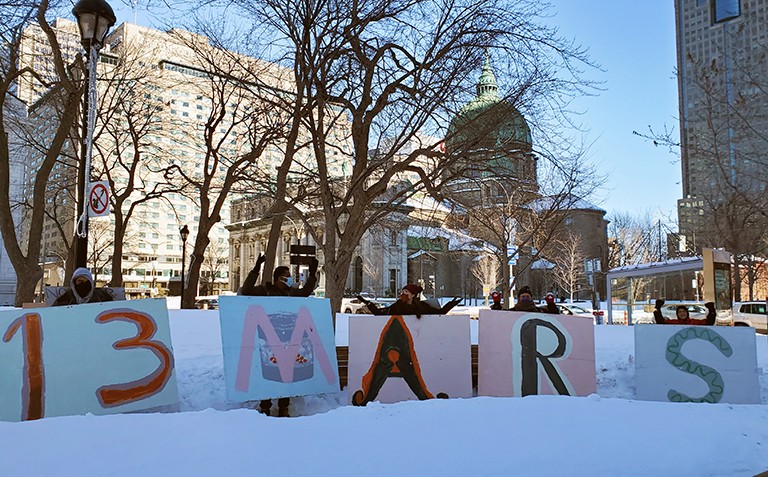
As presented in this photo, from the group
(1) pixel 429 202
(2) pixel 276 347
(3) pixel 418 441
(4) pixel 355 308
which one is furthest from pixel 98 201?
(1) pixel 429 202

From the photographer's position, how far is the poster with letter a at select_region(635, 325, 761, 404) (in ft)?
29.1

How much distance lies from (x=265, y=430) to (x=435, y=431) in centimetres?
121

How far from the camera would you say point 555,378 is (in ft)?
29.1

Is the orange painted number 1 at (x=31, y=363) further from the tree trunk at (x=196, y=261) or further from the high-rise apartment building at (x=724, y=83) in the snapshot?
the tree trunk at (x=196, y=261)

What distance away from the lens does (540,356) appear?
8.99 m

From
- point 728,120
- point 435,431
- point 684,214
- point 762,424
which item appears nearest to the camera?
point 435,431

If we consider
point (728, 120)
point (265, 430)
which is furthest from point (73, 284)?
point (728, 120)

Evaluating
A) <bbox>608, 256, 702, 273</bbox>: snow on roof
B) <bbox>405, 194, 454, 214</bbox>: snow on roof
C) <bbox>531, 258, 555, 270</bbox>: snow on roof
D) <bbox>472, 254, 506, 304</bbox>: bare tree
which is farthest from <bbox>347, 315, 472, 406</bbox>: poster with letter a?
<bbox>531, 258, 555, 270</bbox>: snow on roof

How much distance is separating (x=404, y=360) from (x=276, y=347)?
5.93ft

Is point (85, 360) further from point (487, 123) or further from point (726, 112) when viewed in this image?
point (726, 112)

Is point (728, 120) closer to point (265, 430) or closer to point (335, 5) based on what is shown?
point (335, 5)

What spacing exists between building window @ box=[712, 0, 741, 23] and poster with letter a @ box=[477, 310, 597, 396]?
444 inches

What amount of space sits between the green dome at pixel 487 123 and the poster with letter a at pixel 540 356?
405 cm

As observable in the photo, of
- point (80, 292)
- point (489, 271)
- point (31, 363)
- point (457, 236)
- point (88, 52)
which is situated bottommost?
point (31, 363)
